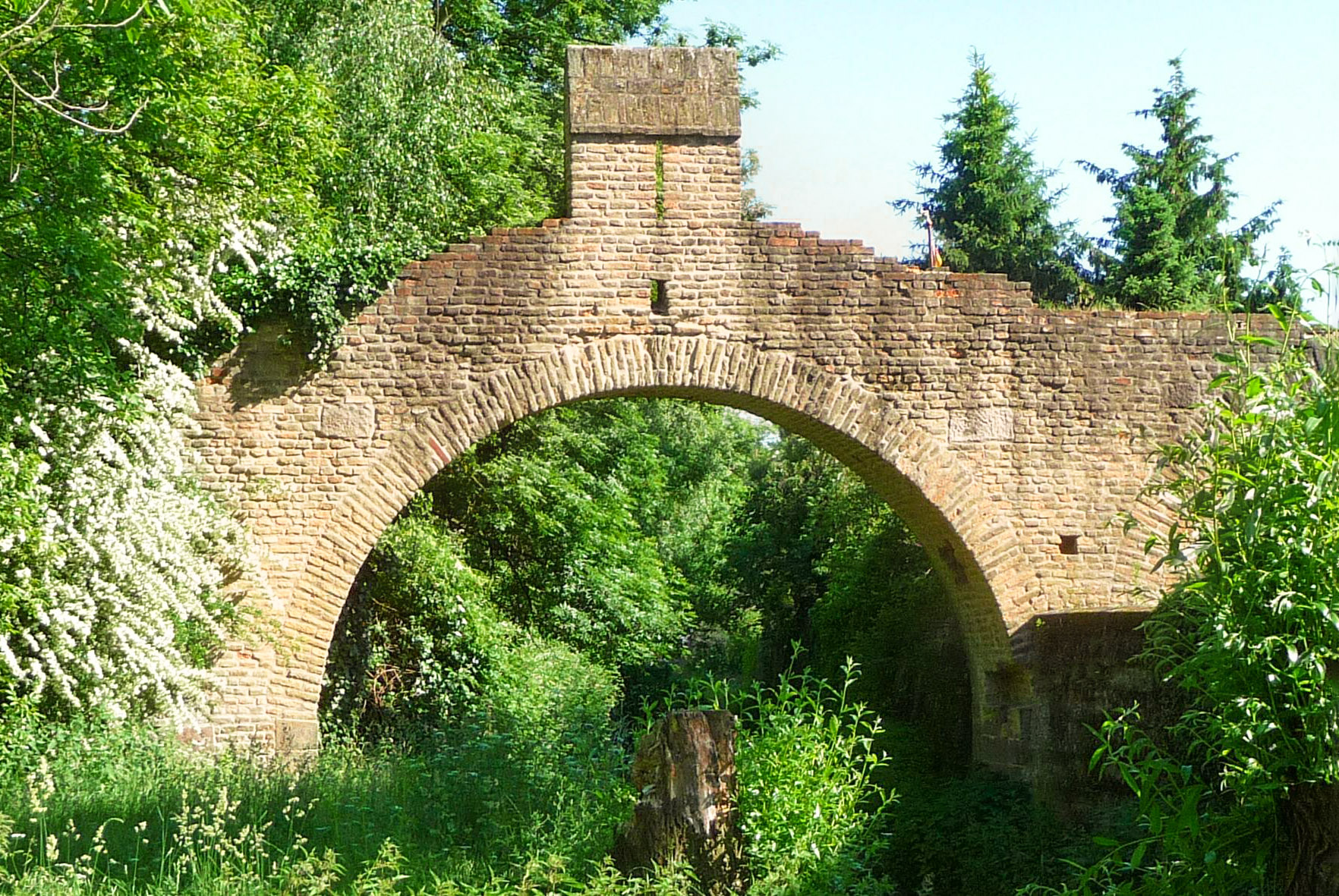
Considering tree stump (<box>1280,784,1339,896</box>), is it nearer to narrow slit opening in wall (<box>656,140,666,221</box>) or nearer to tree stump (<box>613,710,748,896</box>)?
tree stump (<box>613,710,748,896</box>)

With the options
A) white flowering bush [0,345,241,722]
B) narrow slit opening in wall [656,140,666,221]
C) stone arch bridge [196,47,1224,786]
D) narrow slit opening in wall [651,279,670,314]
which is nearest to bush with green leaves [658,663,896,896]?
stone arch bridge [196,47,1224,786]

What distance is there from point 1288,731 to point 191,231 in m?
7.52

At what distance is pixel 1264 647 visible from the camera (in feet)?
16.6

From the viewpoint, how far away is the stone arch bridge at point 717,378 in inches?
382

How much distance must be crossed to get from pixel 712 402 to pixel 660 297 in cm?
96

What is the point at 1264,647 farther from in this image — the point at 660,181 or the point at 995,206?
the point at 995,206

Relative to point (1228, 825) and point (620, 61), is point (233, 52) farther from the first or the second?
point (1228, 825)

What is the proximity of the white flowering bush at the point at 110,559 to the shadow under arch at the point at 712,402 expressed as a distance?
2.24ft

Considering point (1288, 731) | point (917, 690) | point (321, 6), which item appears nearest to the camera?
point (1288, 731)

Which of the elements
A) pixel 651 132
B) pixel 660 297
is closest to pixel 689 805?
pixel 660 297

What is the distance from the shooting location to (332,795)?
7836mm

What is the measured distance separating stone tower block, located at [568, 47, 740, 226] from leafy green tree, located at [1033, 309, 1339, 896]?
5.31 metres

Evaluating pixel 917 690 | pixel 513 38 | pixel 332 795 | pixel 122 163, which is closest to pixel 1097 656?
pixel 917 690

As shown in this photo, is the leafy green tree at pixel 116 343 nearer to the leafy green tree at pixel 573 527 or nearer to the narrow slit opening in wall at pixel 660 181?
the narrow slit opening in wall at pixel 660 181
